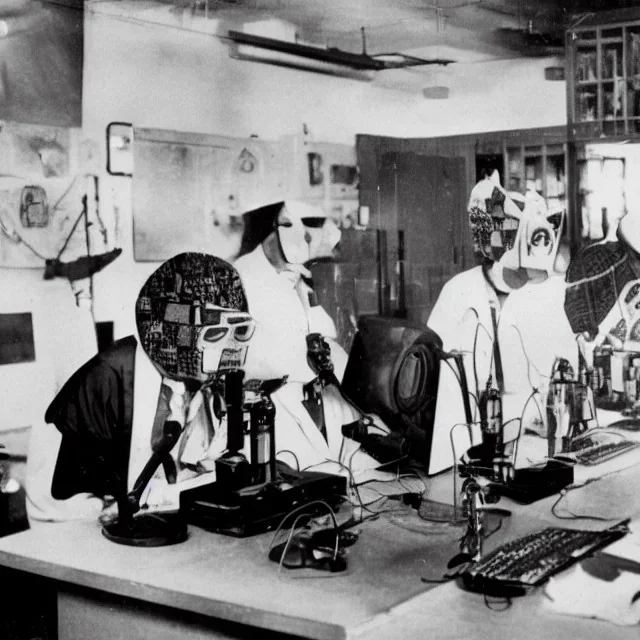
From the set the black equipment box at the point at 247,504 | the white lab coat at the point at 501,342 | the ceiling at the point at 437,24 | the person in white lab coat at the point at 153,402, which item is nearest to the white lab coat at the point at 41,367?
the person in white lab coat at the point at 153,402

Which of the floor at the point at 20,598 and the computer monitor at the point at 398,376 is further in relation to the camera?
the computer monitor at the point at 398,376

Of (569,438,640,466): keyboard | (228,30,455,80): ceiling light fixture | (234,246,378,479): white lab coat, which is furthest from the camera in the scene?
(569,438,640,466): keyboard

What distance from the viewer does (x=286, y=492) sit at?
3105mm

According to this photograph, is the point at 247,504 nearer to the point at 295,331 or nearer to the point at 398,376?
the point at 295,331

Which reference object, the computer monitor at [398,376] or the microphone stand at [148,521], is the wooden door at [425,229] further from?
the microphone stand at [148,521]

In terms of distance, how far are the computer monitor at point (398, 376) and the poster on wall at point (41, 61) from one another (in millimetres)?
1550

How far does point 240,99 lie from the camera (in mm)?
3396

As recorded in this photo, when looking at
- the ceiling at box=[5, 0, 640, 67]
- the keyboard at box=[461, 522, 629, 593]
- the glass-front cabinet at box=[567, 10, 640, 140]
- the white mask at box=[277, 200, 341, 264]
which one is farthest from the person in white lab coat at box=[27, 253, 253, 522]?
the glass-front cabinet at box=[567, 10, 640, 140]

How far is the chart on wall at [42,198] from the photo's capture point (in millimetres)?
2770

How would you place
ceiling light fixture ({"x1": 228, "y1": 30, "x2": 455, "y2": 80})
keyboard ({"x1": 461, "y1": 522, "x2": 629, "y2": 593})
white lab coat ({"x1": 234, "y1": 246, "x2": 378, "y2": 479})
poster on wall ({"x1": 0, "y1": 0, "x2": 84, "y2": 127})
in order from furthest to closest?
1. white lab coat ({"x1": 234, "y1": 246, "x2": 378, "y2": 479})
2. ceiling light fixture ({"x1": 228, "y1": 30, "x2": 455, "y2": 80})
3. poster on wall ({"x1": 0, "y1": 0, "x2": 84, "y2": 127})
4. keyboard ({"x1": 461, "y1": 522, "x2": 629, "y2": 593})

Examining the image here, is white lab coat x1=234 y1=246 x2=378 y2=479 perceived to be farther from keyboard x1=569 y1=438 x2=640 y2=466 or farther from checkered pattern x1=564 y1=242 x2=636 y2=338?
checkered pattern x1=564 y1=242 x2=636 y2=338

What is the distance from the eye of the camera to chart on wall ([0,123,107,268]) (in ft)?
9.09

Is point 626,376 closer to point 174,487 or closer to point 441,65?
point 441,65

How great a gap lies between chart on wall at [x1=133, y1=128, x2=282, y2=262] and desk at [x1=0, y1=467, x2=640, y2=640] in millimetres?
926
